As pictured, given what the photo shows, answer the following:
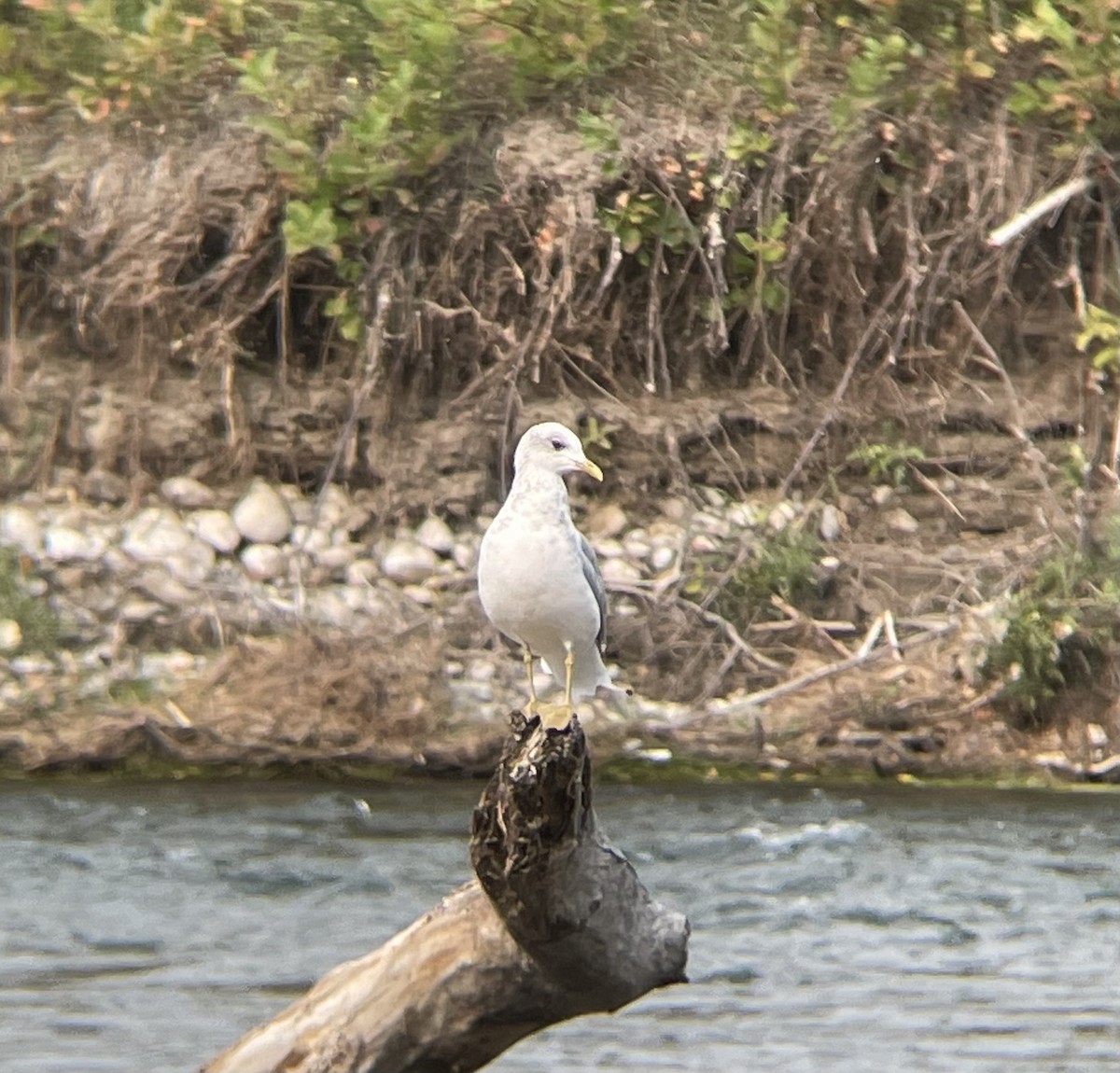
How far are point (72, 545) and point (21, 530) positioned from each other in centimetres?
25

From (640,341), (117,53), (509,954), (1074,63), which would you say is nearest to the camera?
(509,954)

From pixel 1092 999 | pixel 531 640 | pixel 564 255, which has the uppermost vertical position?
pixel 564 255

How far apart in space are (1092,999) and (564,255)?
4.41 metres

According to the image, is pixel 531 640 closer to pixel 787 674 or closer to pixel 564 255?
pixel 787 674

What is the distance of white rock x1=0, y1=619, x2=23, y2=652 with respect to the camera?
8805mm

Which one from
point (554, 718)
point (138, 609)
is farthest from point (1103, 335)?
point (554, 718)

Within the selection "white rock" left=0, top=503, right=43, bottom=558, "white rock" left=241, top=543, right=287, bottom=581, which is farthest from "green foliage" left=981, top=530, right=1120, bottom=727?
"white rock" left=0, top=503, right=43, bottom=558

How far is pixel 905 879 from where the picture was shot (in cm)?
683

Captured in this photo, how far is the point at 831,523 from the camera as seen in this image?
364 inches

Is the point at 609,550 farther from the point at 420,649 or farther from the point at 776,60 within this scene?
the point at 776,60

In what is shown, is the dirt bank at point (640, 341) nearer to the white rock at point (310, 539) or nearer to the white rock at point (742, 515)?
the white rock at point (742, 515)

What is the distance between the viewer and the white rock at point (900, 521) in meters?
9.30

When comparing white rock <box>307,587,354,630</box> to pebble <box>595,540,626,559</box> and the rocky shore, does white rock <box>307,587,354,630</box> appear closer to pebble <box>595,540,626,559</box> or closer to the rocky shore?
the rocky shore

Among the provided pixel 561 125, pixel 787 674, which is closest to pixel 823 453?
pixel 787 674
